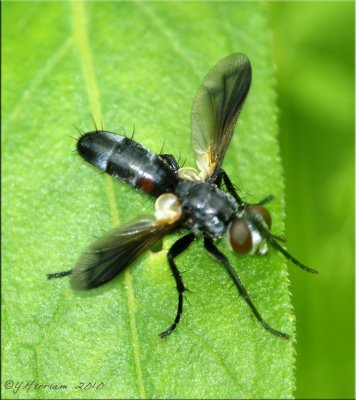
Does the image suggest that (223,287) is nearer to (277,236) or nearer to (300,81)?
(277,236)

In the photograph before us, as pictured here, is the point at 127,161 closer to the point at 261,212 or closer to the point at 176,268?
the point at 176,268

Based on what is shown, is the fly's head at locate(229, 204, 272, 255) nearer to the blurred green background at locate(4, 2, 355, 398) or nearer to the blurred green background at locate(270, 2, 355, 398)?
the blurred green background at locate(4, 2, 355, 398)

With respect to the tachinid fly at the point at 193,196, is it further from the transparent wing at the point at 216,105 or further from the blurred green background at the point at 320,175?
the blurred green background at the point at 320,175

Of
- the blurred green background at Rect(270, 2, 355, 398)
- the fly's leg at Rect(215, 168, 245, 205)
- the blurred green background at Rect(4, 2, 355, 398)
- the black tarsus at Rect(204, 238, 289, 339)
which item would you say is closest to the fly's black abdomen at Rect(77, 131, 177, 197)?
the blurred green background at Rect(4, 2, 355, 398)

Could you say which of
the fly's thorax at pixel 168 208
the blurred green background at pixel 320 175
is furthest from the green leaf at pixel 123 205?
the blurred green background at pixel 320 175

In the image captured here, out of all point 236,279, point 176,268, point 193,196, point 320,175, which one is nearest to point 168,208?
point 193,196
